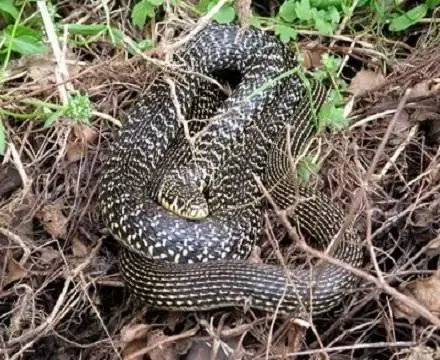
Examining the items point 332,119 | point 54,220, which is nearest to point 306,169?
point 332,119

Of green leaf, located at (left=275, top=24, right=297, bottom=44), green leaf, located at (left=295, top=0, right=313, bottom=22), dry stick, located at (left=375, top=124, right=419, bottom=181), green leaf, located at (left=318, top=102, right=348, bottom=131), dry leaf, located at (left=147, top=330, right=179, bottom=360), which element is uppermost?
green leaf, located at (left=295, top=0, right=313, bottom=22)

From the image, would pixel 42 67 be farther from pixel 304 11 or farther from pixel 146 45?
pixel 304 11

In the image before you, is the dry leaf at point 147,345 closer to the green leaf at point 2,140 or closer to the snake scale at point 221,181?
the snake scale at point 221,181

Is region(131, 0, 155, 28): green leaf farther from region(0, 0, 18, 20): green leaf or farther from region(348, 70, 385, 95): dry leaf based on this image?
region(348, 70, 385, 95): dry leaf

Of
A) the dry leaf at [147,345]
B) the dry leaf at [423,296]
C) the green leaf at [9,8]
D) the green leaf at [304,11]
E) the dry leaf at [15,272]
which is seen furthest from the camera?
the green leaf at [304,11]

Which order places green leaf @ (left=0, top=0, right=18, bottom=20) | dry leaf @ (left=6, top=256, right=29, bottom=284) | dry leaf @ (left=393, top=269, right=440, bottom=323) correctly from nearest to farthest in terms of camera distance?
dry leaf @ (left=393, top=269, right=440, bottom=323) < dry leaf @ (left=6, top=256, right=29, bottom=284) < green leaf @ (left=0, top=0, right=18, bottom=20)

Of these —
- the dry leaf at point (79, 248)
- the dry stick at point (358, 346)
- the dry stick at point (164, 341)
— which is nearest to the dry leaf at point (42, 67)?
the dry leaf at point (79, 248)

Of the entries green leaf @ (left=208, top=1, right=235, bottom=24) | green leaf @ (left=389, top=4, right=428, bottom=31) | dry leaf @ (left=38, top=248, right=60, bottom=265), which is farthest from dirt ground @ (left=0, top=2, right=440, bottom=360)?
green leaf @ (left=208, top=1, right=235, bottom=24)
